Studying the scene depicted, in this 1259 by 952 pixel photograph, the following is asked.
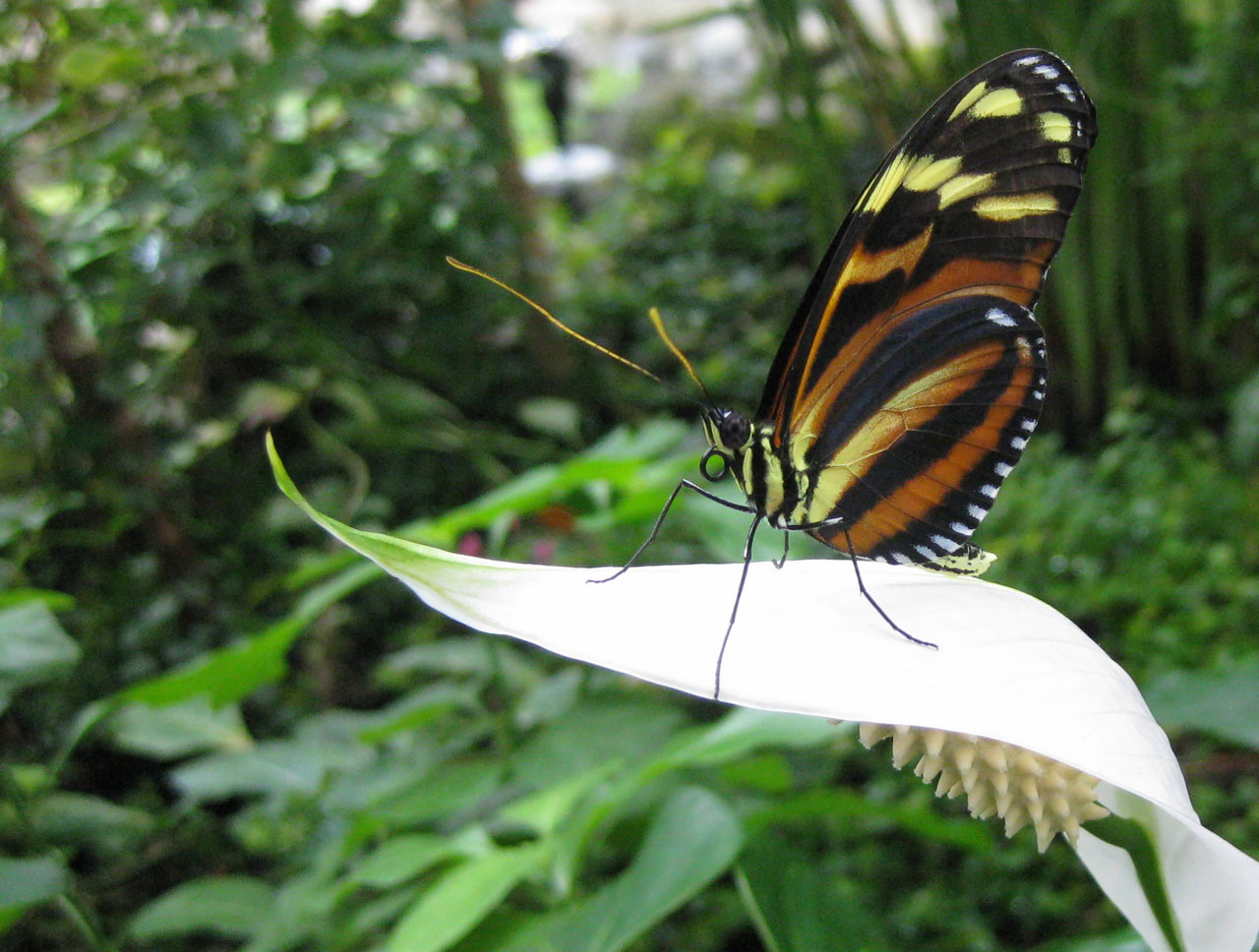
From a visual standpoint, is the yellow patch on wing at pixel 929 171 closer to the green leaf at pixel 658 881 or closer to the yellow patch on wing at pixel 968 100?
the yellow patch on wing at pixel 968 100

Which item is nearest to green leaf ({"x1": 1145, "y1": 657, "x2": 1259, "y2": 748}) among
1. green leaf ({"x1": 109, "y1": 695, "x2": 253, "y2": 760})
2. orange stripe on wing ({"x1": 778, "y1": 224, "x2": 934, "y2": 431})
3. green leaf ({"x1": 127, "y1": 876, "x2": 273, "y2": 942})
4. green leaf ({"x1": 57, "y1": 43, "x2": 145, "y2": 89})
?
orange stripe on wing ({"x1": 778, "y1": 224, "x2": 934, "y2": 431})

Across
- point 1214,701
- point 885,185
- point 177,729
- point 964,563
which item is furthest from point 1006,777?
point 177,729

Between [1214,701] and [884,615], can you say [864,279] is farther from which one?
[1214,701]

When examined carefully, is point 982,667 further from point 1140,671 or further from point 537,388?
point 537,388

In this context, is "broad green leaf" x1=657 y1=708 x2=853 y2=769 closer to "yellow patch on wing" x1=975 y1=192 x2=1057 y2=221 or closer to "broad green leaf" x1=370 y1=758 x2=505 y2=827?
"broad green leaf" x1=370 y1=758 x2=505 y2=827

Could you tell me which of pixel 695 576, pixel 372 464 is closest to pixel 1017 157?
pixel 695 576

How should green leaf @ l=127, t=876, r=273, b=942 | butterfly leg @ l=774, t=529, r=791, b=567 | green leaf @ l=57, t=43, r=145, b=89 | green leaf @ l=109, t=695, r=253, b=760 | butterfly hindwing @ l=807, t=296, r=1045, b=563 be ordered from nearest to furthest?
butterfly leg @ l=774, t=529, r=791, b=567 → butterfly hindwing @ l=807, t=296, r=1045, b=563 → green leaf @ l=127, t=876, r=273, b=942 → green leaf @ l=109, t=695, r=253, b=760 → green leaf @ l=57, t=43, r=145, b=89

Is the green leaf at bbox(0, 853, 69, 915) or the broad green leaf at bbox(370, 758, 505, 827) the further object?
the broad green leaf at bbox(370, 758, 505, 827)
